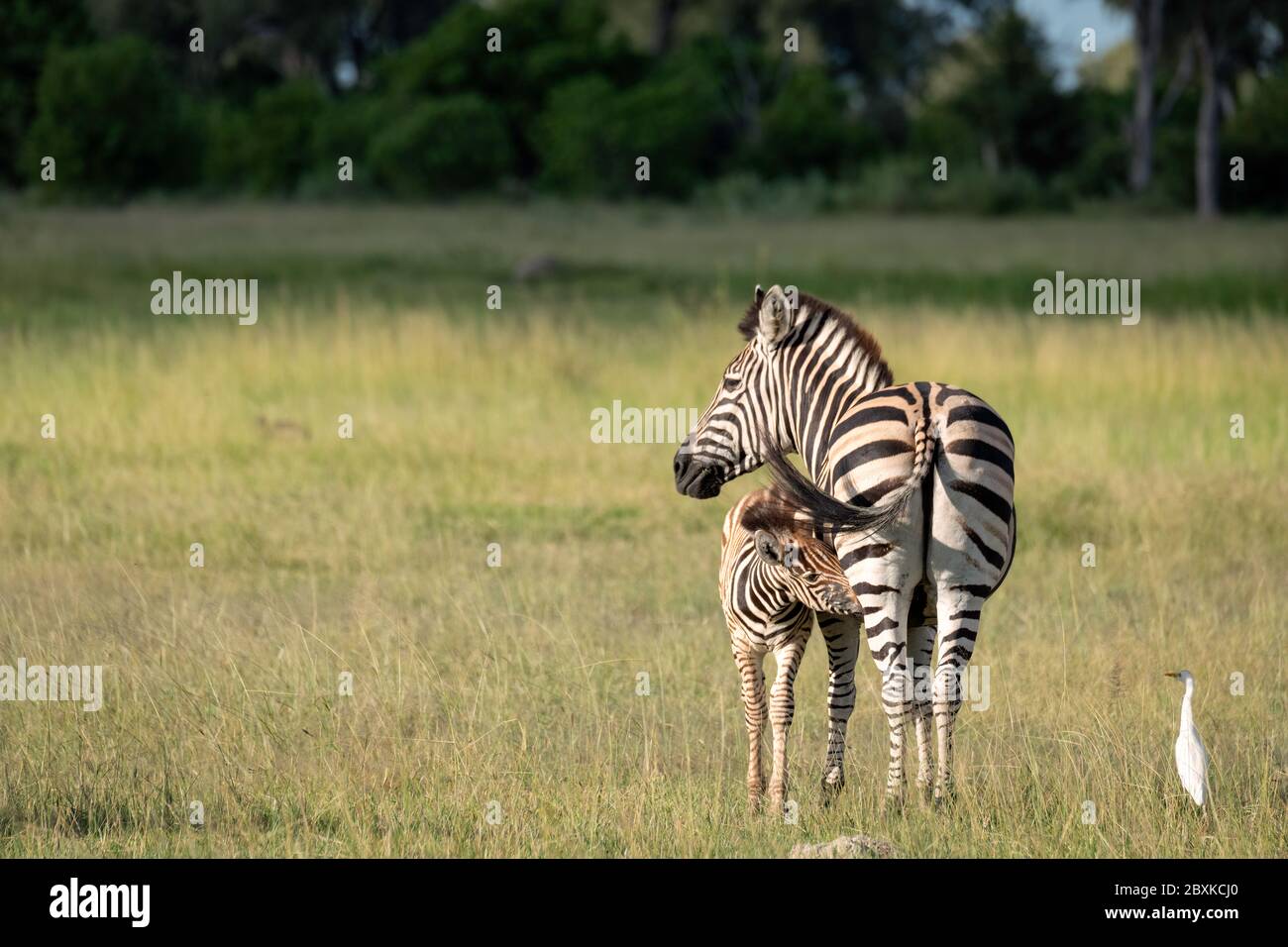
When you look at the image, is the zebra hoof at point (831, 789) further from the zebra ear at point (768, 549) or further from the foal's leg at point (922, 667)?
the zebra ear at point (768, 549)

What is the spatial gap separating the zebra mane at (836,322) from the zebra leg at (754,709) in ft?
3.56

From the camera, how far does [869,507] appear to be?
227 inches

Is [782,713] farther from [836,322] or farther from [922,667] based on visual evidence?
[836,322]

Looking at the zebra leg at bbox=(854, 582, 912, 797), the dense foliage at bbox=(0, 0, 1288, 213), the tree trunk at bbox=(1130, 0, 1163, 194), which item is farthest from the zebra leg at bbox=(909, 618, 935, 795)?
the tree trunk at bbox=(1130, 0, 1163, 194)

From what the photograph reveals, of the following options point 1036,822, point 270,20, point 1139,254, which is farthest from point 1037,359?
point 270,20

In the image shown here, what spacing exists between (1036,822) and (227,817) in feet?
9.38

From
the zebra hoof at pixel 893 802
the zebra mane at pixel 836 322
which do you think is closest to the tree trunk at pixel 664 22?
the zebra mane at pixel 836 322

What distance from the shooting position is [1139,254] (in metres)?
30.9

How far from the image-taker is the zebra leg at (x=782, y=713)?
6.28 metres

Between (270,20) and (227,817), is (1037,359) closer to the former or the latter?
(227,817)

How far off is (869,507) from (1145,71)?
44.5m

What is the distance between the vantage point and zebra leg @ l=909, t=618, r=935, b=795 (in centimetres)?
601
